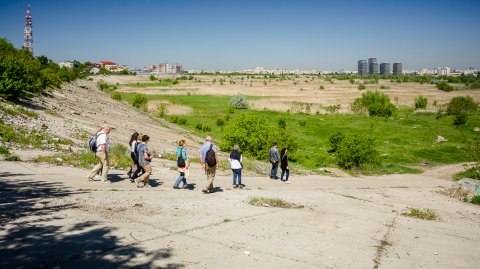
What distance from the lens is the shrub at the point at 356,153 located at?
2882 centimetres

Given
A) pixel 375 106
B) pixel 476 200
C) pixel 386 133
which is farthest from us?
pixel 375 106

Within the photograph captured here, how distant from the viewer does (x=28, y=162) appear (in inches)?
604

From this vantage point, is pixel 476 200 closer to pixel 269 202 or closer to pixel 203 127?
pixel 269 202

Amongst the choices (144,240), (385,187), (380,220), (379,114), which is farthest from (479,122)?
(144,240)

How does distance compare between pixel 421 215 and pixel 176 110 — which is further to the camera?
pixel 176 110

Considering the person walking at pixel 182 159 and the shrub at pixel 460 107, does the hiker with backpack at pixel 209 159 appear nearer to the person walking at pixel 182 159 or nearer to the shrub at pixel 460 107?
the person walking at pixel 182 159

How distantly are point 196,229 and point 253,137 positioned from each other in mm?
21135

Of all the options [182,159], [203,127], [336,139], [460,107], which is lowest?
[336,139]

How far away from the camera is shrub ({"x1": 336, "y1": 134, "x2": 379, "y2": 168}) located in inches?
1135

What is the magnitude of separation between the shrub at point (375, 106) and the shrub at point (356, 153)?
111 feet

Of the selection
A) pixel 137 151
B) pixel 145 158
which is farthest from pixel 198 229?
pixel 137 151

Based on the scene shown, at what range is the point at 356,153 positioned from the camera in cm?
2884

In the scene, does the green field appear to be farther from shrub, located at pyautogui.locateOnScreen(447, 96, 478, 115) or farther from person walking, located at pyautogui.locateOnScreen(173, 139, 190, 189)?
person walking, located at pyautogui.locateOnScreen(173, 139, 190, 189)

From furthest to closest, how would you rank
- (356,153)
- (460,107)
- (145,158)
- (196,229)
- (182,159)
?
(460,107) → (356,153) → (182,159) → (145,158) → (196,229)
